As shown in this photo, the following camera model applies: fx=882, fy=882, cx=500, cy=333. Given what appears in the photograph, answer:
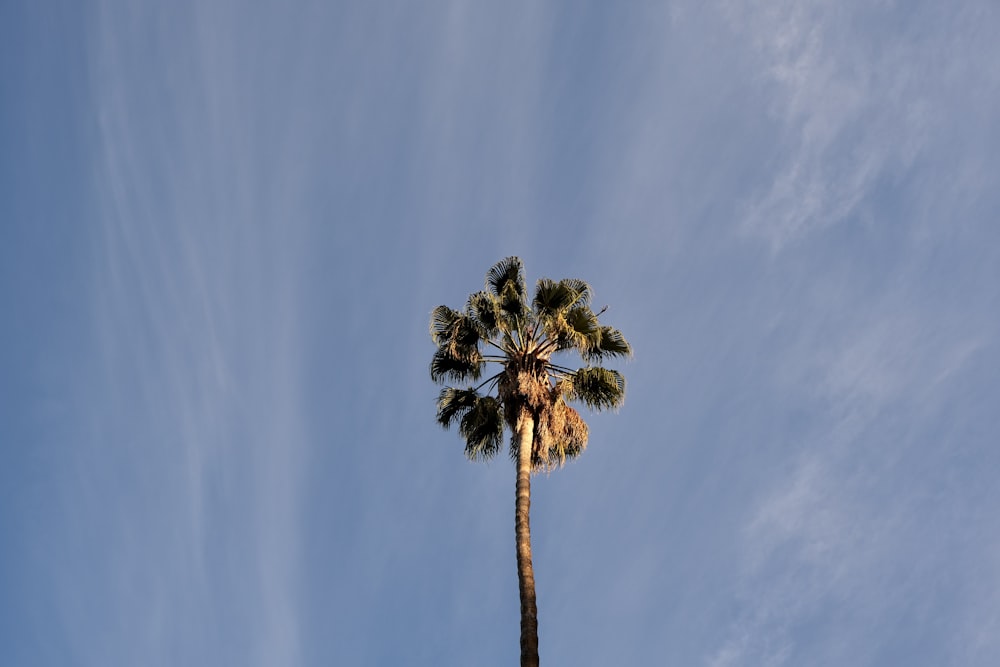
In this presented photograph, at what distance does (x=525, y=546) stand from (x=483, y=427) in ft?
20.0

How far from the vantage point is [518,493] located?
19.3 meters

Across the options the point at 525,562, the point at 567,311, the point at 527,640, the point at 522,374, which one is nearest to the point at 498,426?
the point at 522,374

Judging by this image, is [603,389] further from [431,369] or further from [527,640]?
[527,640]

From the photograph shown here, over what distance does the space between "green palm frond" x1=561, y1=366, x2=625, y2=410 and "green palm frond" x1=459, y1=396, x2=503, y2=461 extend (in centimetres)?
216

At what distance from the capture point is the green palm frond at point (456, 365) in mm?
23672

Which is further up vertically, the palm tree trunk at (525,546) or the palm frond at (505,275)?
the palm frond at (505,275)

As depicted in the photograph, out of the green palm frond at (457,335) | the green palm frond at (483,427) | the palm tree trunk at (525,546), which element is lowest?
the palm tree trunk at (525,546)

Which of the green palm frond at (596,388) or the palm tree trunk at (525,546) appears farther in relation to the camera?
the green palm frond at (596,388)

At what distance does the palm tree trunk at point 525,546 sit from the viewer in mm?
15867

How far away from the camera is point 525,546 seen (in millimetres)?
18016

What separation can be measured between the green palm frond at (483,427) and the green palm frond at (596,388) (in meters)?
2.16

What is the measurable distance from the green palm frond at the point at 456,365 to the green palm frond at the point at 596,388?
2.56 metres

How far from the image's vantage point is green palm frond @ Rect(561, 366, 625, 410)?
23.3m

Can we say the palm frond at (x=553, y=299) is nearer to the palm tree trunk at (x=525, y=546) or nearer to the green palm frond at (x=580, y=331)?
the green palm frond at (x=580, y=331)
